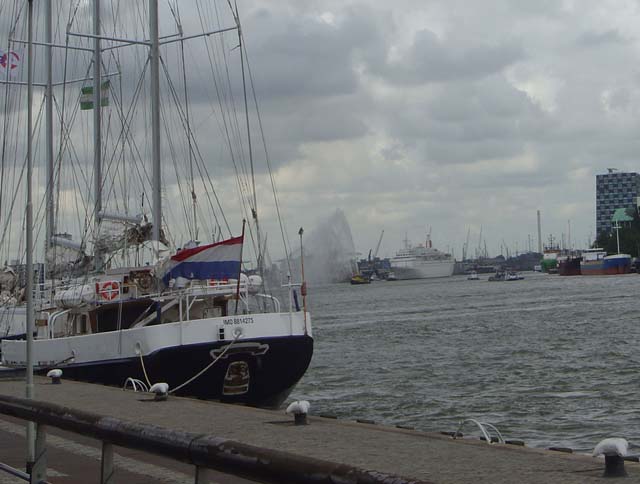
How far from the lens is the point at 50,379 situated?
82.2ft

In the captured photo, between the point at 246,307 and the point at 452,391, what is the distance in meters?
9.34

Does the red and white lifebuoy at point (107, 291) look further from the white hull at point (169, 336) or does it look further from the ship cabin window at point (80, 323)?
the ship cabin window at point (80, 323)

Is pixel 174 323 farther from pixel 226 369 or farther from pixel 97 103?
pixel 97 103

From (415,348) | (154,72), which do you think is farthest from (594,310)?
(154,72)

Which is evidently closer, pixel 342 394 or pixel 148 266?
pixel 148 266

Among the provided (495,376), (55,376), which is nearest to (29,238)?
(55,376)

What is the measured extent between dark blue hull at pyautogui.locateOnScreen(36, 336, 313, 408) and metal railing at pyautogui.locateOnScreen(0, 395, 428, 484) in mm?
16821

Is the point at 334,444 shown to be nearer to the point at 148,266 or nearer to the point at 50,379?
the point at 50,379

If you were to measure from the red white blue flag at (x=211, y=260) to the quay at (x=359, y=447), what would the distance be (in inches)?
329

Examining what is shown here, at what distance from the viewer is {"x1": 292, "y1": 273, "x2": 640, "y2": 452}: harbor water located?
26.1 metres

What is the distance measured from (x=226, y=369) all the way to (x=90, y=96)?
75.1ft

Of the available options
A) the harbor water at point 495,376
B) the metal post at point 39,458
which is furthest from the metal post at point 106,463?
the harbor water at point 495,376

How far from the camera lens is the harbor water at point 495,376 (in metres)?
26.1

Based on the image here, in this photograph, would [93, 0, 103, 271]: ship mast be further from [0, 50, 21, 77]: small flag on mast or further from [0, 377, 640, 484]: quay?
[0, 377, 640, 484]: quay
